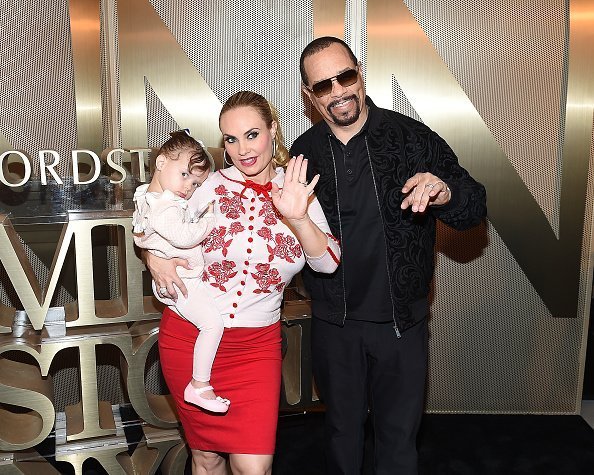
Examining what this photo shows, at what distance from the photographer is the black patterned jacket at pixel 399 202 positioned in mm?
2781

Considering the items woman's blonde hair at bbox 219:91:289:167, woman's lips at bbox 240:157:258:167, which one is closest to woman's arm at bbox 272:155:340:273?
woman's lips at bbox 240:157:258:167

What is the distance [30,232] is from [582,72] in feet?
9.81

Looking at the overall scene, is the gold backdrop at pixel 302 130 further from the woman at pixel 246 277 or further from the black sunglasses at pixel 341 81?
the black sunglasses at pixel 341 81

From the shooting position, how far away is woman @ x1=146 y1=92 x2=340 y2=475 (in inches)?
104

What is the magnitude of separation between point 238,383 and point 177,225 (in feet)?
1.94

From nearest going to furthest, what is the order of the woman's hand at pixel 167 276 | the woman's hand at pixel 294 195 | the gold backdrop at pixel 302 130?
the woman's hand at pixel 294 195 < the woman's hand at pixel 167 276 < the gold backdrop at pixel 302 130

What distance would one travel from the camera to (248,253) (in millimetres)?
2627

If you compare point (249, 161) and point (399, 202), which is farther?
point (399, 202)

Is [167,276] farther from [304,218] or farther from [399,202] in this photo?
[399,202]

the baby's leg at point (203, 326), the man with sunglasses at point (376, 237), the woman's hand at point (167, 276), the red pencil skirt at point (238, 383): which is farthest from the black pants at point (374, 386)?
the woman's hand at point (167, 276)

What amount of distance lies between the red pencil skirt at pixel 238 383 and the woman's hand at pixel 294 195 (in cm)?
50

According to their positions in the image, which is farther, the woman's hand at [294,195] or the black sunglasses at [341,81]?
the black sunglasses at [341,81]

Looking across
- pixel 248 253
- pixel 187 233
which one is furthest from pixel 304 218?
pixel 187 233

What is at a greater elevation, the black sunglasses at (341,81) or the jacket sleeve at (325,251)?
the black sunglasses at (341,81)
